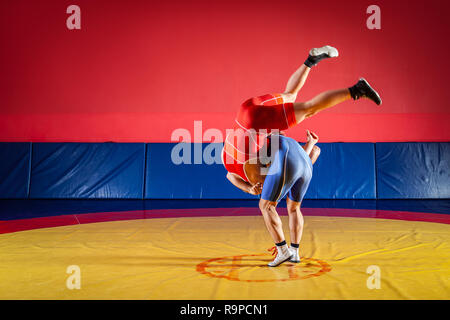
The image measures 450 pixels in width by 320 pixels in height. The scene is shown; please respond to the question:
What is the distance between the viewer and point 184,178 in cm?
745

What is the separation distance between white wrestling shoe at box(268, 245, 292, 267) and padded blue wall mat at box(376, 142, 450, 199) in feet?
16.6

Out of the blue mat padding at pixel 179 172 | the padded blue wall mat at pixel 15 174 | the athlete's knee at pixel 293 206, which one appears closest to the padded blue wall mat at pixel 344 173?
the blue mat padding at pixel 179 172

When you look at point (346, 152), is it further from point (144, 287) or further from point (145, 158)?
point (144, 287)

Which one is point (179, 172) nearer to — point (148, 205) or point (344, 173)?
point (148, 205)

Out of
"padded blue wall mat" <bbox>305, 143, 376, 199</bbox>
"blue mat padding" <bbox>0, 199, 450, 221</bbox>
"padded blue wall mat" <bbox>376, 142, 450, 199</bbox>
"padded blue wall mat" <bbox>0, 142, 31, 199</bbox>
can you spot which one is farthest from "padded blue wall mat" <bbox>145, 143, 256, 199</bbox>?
"padded blue wall mat" <bbox>376, 142, 450, 199</bbox>

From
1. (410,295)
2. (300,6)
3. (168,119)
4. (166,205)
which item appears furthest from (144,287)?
(300,6)

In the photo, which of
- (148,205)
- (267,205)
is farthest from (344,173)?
(267,205)

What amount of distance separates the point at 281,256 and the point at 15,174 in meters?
6.36

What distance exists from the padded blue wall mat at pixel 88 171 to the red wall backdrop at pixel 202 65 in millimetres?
556

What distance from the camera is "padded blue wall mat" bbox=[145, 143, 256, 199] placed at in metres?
7.38

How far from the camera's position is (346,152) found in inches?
289

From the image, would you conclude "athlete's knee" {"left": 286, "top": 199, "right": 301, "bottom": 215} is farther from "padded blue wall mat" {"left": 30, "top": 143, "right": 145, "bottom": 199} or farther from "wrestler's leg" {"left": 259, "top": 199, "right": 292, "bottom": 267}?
"padded blue wall mat" {"left": 30, "top": 143, "right": 145, "bottom": 199}
